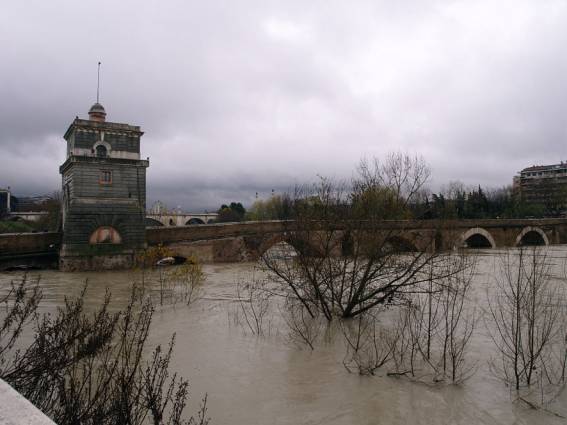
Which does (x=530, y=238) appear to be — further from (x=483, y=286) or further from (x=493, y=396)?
(x=493, y=396)

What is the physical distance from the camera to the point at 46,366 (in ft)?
12.4

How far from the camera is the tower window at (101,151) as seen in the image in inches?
766

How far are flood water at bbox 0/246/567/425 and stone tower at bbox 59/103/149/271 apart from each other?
1196 centimetres

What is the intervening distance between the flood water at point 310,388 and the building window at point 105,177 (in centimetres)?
1258

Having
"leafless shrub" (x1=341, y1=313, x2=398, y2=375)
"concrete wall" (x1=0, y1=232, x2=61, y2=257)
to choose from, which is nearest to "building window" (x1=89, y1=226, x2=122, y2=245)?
"concrete wall" (x1=0, y1=232, x2=61, y2=257)

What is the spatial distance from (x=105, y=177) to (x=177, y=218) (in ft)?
150

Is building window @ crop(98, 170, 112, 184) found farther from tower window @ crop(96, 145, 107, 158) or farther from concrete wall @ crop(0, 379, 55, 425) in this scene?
concrete wall @ crop(0, 379, 55, 425)

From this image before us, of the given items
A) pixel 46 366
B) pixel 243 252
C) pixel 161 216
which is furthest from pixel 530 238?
pixel 161 216

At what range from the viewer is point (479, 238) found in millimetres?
33688

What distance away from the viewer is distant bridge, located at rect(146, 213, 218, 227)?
2379 inches

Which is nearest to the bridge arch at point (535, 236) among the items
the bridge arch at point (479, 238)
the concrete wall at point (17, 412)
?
the bridge arch at point (479, 238)

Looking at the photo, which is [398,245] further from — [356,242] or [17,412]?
[17,412]

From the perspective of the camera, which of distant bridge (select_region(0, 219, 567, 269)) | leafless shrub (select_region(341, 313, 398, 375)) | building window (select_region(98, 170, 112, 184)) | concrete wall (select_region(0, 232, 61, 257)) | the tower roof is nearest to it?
leafless shrub (select_region(341, 313, 398, 375))

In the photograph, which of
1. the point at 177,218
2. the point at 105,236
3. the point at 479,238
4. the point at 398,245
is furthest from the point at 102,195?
the point at 177,218
